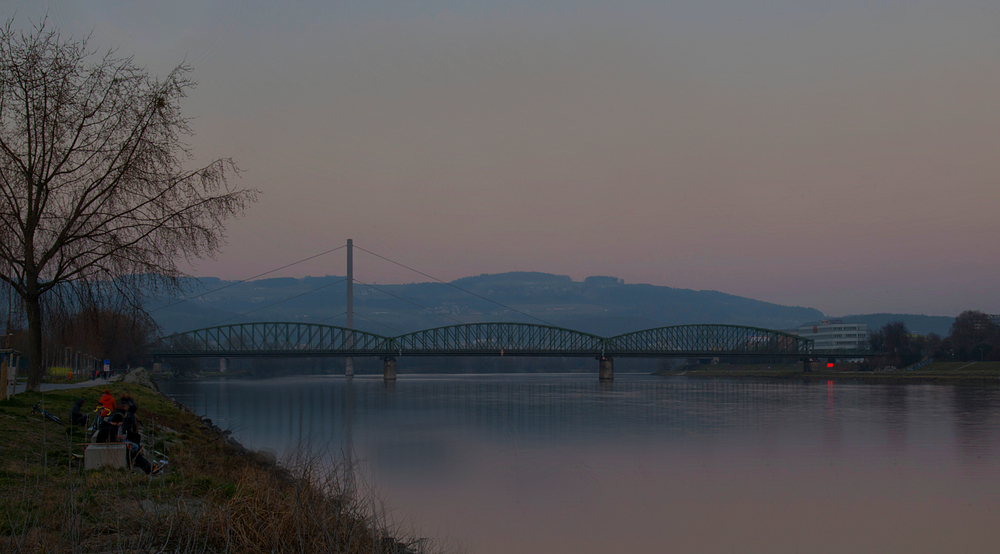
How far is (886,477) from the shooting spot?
27.2 metres

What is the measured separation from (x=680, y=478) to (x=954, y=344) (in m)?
146

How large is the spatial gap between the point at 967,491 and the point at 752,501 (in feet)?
23.9

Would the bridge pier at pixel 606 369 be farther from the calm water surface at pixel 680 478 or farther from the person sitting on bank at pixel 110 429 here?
the person sitting on bank at pixel 110 429

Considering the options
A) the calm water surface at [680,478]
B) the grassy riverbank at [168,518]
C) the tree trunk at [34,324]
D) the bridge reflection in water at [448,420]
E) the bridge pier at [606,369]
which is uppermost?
the tree trunk at [34,324]

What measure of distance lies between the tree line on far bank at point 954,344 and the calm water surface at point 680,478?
Result: 343 feet

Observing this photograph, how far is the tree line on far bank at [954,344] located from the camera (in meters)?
143

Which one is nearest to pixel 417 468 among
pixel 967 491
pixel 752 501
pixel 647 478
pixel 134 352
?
pixel 647 478

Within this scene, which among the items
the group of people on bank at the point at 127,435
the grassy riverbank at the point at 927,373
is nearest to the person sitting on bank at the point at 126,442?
the group of people on bank at the point at 127,435

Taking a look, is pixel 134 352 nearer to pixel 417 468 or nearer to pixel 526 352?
pixel 526 352

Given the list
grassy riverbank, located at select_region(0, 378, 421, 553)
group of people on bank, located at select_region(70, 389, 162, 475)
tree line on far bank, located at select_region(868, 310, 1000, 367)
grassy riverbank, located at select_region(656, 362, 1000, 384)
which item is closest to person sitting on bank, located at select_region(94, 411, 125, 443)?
group of people on bank, located at select_region(70, 389, 162, 475)

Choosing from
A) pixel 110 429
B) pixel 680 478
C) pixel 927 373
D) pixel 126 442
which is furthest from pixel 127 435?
pixel 927 373

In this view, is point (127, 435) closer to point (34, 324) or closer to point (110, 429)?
point (110, 429)

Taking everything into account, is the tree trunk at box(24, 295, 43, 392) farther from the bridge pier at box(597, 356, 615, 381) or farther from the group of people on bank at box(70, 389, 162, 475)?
the bridge pier at box(597, 356, 615, 381)

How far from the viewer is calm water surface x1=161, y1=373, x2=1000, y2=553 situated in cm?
1897
